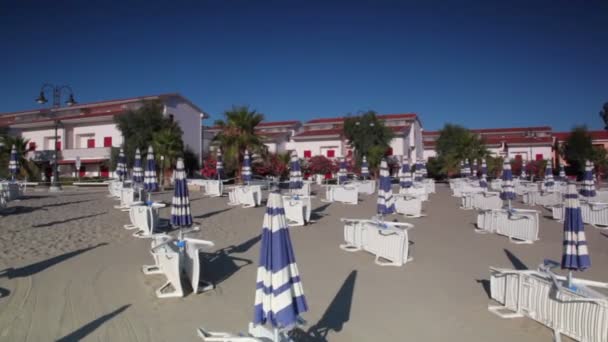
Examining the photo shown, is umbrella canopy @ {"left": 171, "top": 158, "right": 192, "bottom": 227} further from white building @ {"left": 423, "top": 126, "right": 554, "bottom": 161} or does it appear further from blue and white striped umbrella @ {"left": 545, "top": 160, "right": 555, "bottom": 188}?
white building @ {"left": 423, "top": 126, "right": 554, "bottom": 161}

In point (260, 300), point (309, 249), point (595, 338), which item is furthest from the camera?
point (309, 249)

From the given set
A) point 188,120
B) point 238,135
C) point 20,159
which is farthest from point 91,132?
point 238,135

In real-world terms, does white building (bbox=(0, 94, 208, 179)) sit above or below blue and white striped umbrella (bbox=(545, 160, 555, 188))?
Result: above

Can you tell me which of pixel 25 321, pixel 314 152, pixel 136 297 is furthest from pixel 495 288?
pixel 314 152

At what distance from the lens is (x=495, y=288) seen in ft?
17.4

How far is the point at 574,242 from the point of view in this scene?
15.8 feet

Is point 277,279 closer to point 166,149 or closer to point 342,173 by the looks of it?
point 342,173

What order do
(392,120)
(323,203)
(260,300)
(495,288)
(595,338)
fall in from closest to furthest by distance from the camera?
(260,300)
(595,338)
(495,288)
(323,203)
(392,120)

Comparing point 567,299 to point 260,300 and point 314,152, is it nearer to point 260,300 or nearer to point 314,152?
point 260,300

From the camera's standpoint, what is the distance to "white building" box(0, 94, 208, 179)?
3656 cm

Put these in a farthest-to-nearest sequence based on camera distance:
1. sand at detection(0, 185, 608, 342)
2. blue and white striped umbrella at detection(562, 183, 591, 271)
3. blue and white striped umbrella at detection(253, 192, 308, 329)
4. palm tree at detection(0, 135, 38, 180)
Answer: palm tree at detection(0, 135, 38, 180) → blue and white striped umbrella at detection(562, 183, 591, 271) → sand at detection(0, 185, 608, 342) → blue and white striped umbrella at detection(253, 192, 308, 329)

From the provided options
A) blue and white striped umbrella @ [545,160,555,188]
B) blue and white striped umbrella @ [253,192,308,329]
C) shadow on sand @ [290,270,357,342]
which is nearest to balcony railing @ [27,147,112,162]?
blue and white striped umbrella @ [545,160,555,188]

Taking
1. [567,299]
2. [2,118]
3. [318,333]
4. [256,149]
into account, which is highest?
[2,118]

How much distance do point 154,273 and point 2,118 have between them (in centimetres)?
5425
